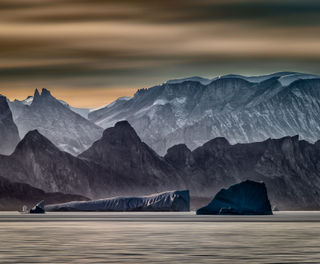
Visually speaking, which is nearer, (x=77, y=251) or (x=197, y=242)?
(x=77, y=251)

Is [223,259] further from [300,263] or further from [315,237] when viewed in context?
[315,237]

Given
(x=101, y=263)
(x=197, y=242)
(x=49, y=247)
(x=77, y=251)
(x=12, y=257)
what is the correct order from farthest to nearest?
(x=197, y=242) < (x=49, y=247) < (x=77, y=251) < (x=12, y=257) < (x=101, y=263)

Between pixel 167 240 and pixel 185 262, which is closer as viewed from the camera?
pixel 185 262

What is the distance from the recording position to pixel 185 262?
5544 cm

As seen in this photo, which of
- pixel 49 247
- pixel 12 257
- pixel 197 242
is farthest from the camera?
pixel 197 242

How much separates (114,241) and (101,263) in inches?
909

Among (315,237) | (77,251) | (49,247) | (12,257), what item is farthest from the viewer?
(315,237)

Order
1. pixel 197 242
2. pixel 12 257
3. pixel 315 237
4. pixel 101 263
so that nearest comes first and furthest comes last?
pixel 101 263 < pixel 12 257 < pixel 197 242 < pixel 315 237

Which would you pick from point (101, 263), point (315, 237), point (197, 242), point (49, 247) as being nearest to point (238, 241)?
point (197, 242)

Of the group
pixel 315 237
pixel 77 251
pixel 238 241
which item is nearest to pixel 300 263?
pixel 77 251

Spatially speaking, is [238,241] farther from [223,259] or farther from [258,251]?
[223,259]

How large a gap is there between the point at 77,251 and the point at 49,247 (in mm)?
5603

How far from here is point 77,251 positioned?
64188mm

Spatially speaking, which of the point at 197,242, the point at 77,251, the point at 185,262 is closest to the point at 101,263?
the point at 185,262
